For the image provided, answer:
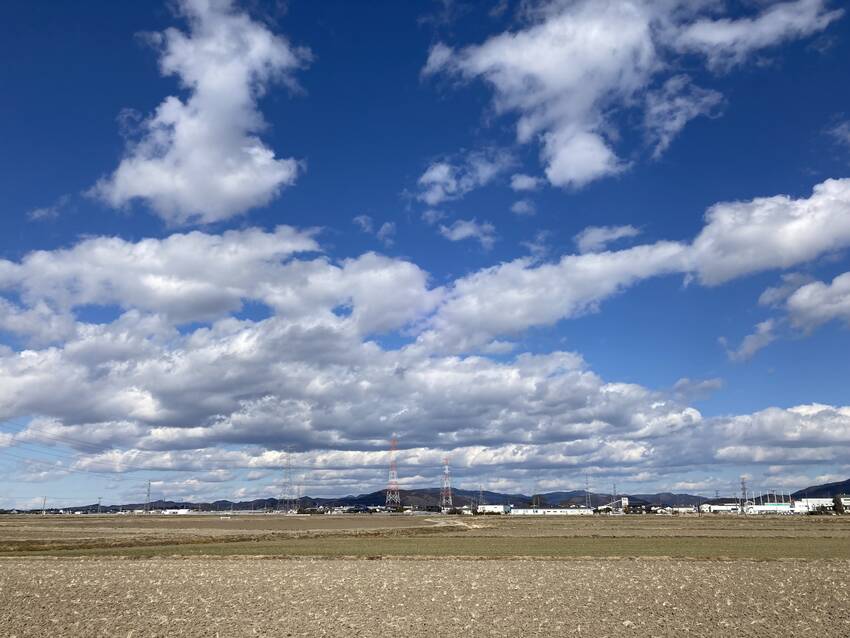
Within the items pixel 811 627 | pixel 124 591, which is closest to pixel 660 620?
pixel 811 627

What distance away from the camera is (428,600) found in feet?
117

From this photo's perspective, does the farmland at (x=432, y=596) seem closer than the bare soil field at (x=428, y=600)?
No

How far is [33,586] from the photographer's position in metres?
39.5

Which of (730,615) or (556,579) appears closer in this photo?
(730,615)

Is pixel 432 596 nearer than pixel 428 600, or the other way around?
pixel 428 600

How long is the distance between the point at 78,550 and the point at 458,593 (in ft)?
185

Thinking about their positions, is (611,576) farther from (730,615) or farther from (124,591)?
(124,591)

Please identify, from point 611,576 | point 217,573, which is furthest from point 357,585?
point 611,576

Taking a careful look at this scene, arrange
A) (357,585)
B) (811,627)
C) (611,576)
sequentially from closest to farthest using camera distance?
(811,627) → (357,585) → (611,576)

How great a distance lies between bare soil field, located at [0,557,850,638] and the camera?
1126 inches

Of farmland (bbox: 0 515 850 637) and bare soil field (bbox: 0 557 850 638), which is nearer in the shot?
bare soil field (bbox: 0 557 850 638)

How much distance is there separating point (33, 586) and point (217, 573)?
457 inches

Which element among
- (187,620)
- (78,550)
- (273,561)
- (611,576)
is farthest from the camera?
(78,550)

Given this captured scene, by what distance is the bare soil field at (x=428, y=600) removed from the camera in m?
28.6
